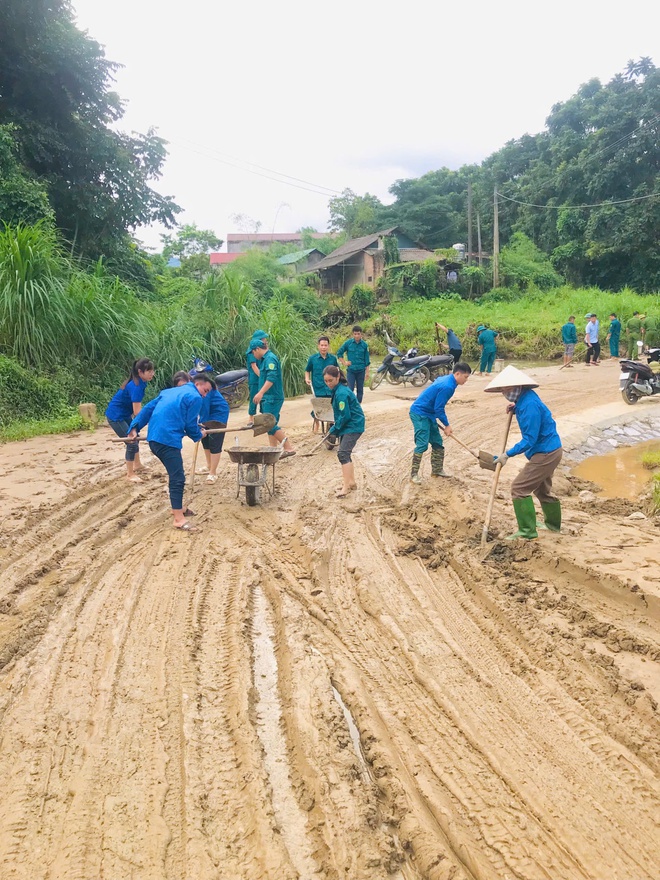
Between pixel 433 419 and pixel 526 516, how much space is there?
92.7 inches

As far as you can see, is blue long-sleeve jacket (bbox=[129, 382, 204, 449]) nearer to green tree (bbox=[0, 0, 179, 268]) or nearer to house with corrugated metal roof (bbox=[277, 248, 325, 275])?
green tree (bbox=[0, 0, 179, 268])

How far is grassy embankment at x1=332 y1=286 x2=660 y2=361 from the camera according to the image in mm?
Answer: 21844

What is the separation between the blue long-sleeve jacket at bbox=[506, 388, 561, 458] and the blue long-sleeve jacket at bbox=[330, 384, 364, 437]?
2.20 m

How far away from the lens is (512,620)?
4.42 m

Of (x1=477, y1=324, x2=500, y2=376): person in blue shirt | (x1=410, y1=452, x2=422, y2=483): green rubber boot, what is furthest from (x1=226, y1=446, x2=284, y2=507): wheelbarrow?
(x1=477, y1=324, x2=500, y2=376): person in blue shirt

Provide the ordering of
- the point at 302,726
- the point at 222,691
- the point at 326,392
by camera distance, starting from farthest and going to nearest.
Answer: the point at 326,392
the point at 222,691
the point at 302,726

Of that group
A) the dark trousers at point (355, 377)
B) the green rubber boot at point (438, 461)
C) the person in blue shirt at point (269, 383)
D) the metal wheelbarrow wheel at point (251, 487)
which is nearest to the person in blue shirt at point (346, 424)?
the person in blue shirt at point (269, 383)

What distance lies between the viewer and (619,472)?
927 centimetres

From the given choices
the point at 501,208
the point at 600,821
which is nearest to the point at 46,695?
the point at 600,821

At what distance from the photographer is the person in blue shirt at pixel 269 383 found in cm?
823

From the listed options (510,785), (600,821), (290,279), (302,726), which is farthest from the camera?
(290,279)

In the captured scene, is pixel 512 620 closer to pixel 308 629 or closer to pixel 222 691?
pixel 308 629

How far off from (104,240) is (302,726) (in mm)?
16739

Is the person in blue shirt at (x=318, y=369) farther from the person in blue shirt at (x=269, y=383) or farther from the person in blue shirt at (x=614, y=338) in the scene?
the person in blue shirt at (x=614, y=338)
